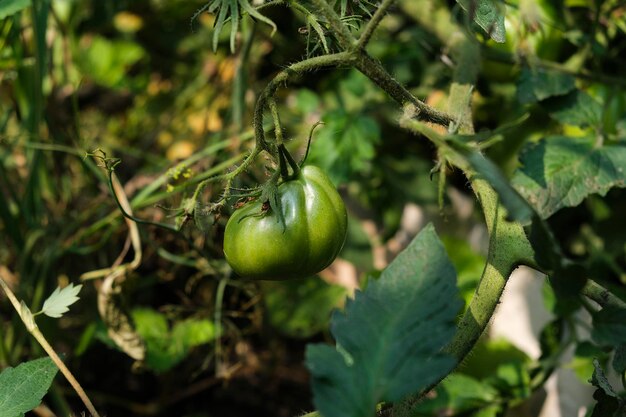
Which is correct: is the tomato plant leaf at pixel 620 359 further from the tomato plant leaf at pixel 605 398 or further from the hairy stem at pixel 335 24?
the hairy stem at pixel 335 24

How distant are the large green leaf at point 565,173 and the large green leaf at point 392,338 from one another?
0.35 m

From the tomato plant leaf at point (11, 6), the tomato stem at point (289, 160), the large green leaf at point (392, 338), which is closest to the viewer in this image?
the large green leaf at point (392, 338)

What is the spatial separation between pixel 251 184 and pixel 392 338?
0.66 meters

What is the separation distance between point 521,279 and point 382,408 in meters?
0.81

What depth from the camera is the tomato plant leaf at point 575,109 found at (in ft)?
3.26

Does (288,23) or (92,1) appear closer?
(288,23)

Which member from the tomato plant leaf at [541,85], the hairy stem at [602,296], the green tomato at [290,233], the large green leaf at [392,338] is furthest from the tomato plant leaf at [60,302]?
the tomato plant leaf at [541,85]

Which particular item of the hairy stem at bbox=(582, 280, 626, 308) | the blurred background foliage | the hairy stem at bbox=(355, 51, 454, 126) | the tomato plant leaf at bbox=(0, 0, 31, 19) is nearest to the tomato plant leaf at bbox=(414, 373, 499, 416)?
the blurred background foliage

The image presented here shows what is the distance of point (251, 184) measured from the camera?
1142 mm

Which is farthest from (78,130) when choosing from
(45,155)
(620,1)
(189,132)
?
(620,1)

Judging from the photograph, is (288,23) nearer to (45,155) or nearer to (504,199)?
(45,155)

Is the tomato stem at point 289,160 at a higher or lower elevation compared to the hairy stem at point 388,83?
lower

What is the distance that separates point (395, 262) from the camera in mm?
560

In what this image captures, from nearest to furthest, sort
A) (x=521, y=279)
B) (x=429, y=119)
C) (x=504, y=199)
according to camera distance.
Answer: (x=504, y=199), (x=429, y=119), (x=521, y=279)
